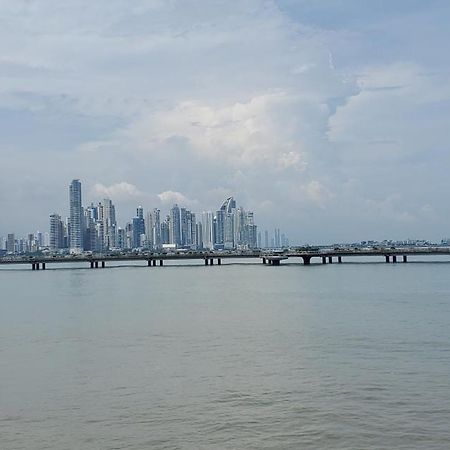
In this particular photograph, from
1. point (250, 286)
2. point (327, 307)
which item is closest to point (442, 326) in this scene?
point (327, 307)

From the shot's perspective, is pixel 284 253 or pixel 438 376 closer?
pixel 438 376

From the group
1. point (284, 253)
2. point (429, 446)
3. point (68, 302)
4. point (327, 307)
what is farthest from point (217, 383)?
point (284, 253)

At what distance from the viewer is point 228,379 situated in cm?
2617

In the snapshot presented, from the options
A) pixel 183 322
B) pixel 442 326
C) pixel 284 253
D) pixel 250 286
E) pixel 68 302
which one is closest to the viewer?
pixel 442 326

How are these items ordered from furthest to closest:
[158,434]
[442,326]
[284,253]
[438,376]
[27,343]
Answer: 1. [284,253]
2. [442,326]
3. [27,343]
4. [438,376]
5. [158,434]

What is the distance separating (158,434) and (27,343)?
1988 centimetres

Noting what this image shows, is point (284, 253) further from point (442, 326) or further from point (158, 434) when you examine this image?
point (158, 434)

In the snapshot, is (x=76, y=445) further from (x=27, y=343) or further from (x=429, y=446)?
(x=27, y=343)

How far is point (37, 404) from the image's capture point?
2314cm

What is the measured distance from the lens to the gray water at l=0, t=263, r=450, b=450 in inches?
761

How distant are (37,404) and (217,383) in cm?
666

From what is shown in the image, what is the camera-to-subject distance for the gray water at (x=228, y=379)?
63.4 ft

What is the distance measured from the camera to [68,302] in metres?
63.9

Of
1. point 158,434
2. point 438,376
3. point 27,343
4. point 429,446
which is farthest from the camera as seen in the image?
point 27,343
